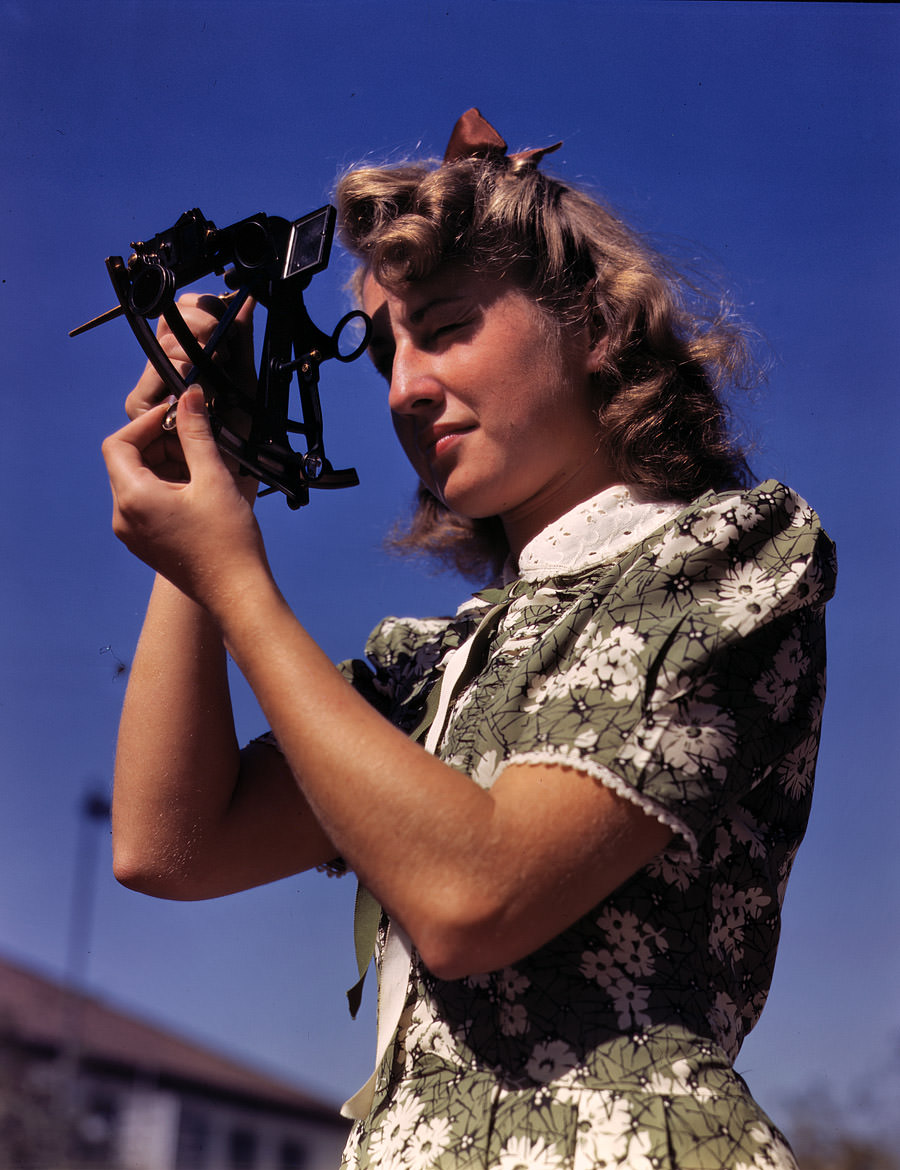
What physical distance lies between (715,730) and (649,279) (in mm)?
971

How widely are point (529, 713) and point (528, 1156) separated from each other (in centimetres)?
48

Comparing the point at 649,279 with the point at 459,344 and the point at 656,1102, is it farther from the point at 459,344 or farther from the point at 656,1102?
the point at 656,1102

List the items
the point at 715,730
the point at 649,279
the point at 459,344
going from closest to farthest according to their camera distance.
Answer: the point at 715,730, the point at 459,344, the point at 649,279

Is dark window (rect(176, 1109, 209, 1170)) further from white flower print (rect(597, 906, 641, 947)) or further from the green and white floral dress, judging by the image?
white flower print (rect(597, 906, 641, 947))

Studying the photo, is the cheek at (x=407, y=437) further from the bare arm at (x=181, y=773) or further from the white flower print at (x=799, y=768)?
the white flower print at (x=799, y=768)

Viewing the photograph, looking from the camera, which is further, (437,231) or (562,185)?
(562,185)

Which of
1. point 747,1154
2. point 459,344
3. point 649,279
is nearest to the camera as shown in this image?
point 747,1154

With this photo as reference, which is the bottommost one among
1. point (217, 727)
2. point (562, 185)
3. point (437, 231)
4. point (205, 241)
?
point (217, 727)

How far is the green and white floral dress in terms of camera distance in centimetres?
112

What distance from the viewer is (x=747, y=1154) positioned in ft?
3.59

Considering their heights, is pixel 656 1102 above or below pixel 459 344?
below

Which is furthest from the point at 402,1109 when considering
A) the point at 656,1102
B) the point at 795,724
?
the point at 795,724

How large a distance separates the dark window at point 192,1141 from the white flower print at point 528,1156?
7.79 meters

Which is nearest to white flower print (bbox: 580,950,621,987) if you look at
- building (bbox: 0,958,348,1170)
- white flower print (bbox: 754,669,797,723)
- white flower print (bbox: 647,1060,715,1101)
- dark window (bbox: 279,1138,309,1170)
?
white flower print (bbox: 647,1060,715,1101)
